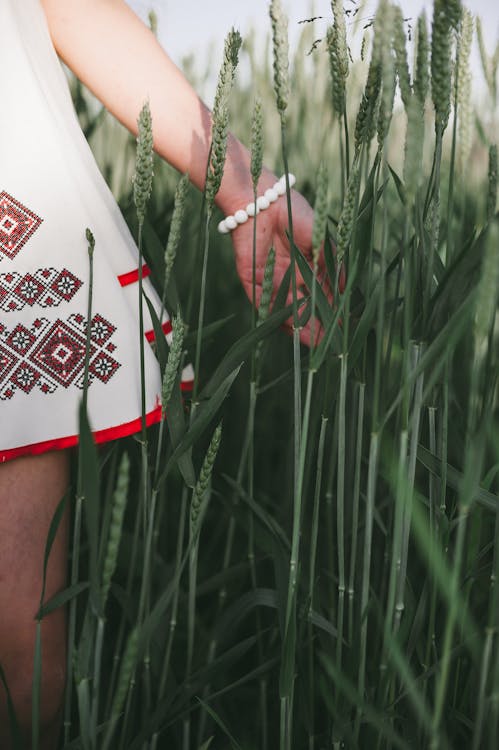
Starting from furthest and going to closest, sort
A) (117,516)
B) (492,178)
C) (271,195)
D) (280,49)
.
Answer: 1. (271,195)
2. (492,178)
3. (280,49)
4. (117,516)

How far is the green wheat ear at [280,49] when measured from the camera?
539 millimetres

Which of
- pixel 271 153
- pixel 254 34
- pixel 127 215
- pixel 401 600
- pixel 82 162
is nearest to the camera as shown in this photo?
pixel 401 600

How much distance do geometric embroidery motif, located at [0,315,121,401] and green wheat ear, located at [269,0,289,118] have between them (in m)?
0.25

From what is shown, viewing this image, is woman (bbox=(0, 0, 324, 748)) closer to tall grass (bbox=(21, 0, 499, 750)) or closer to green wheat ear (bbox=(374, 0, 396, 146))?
tall grass (bbox=(21, 0, 499, 750))

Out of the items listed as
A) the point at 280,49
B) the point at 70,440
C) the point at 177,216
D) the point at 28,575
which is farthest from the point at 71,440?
the point at 280,49

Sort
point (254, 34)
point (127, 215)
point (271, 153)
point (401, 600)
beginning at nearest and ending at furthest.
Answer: point (401, 600)
point (127, 215)
point (254, 34)
point (271, 153)

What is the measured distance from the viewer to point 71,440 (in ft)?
2.29

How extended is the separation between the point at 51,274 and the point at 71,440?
0.45ft

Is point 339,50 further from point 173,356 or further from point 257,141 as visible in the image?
point 173,356

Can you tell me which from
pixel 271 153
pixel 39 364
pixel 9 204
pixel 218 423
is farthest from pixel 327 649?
pixel 271 153

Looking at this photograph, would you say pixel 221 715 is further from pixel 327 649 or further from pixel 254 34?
pixel 254 34

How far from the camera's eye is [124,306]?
729mm

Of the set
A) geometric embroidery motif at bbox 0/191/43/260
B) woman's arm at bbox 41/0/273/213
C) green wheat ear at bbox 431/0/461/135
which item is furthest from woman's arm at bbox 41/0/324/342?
green wheat ear at bbox 431/0/461/135

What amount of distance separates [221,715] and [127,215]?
0.51 metres
